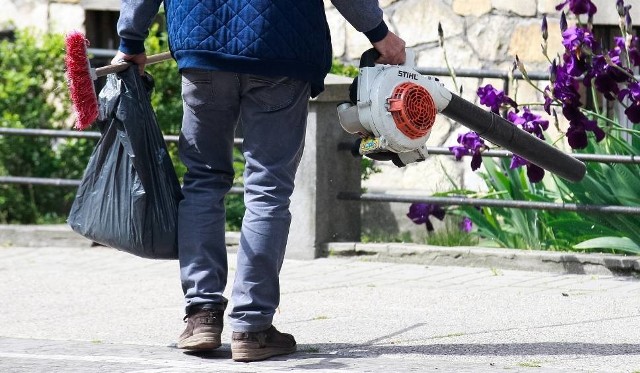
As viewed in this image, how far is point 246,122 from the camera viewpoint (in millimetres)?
5078

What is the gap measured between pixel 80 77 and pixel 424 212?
325 cm

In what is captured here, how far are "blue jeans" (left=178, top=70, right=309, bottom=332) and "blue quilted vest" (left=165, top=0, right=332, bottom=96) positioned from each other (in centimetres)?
7

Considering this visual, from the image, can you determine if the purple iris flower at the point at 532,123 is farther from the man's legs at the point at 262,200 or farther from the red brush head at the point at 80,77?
the red brush head at the point at 80,77

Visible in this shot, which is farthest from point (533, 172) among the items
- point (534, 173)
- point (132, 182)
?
point (132, 182)

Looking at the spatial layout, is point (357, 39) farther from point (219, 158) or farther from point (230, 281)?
point (219, 158)

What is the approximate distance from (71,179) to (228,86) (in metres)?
4.47

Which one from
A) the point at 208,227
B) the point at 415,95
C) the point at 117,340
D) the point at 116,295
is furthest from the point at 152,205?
the point at 116,295

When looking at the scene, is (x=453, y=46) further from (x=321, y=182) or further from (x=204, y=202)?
(x=204, y=202)

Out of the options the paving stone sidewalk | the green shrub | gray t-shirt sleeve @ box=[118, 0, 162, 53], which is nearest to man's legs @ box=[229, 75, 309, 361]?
the paving stone sidewalk

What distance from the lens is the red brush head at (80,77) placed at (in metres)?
5.11

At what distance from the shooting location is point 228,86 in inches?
198

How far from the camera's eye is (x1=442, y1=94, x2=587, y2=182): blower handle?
528cm

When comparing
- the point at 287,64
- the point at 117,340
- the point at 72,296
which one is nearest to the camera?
the point at 287,64

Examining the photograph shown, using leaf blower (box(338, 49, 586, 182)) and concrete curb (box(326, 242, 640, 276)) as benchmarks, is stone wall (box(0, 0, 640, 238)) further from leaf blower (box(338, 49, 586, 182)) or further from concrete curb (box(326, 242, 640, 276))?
leaf blower (box(338, 49, 586, 182))
